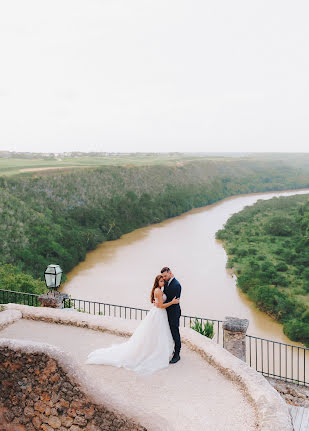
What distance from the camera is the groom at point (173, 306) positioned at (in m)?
8.01

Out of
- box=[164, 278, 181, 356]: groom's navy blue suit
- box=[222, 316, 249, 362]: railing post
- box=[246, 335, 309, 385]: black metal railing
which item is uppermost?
box=[164, 278, 181, 356]: groom's navy blue suit

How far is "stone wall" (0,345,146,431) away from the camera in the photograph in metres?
6.62

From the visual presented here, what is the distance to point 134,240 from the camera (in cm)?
4244

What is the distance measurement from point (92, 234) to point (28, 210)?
5838 mm

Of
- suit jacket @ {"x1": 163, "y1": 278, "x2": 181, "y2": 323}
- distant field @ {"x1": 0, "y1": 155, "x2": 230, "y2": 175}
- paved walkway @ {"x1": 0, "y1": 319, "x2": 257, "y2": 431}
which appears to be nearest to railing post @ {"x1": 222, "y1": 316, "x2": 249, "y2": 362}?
paved walkway @ {"x1": 0, "y1": 319, "x2": 257, "y2": 431}

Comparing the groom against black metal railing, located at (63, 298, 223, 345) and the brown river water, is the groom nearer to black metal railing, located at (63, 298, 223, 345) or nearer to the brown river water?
black metal railing, located at (63, 298, 223, 345)

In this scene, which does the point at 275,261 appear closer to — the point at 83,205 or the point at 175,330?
the point at 83,205

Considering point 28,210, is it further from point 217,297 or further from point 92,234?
point 217,297

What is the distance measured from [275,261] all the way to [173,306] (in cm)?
2595

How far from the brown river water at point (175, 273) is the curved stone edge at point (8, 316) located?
40.8ft

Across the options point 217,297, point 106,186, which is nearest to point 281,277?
point 217,297

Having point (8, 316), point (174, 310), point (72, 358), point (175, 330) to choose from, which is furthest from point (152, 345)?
point (8, 316)

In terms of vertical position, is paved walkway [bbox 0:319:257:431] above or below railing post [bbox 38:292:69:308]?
below

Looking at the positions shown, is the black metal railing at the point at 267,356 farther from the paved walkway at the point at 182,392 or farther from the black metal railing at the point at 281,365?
the paved walkway at the point at 182,392
